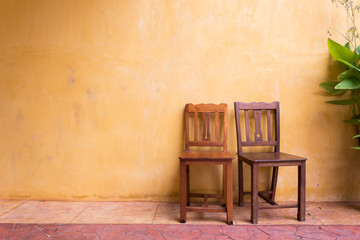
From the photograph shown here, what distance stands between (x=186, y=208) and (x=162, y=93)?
126cm

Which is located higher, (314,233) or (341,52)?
(341,52)

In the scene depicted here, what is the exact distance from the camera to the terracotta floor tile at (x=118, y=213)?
2377 mm

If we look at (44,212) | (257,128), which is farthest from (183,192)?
(44,212)

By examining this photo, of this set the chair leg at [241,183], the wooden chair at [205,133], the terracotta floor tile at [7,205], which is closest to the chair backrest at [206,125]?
the wooden chair at [205,133]

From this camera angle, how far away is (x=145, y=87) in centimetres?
293

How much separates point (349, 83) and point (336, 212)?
1.26 meters

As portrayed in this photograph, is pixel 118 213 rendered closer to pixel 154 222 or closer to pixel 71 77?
pixel 154 222

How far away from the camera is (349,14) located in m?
2.84

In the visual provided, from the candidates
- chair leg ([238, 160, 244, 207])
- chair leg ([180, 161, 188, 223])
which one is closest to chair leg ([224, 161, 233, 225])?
chair leg ([180, 161, 188, 223])

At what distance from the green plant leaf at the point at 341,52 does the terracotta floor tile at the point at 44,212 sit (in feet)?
9.82

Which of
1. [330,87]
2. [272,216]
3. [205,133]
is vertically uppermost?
[330,87]

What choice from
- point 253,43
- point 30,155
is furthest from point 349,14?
point 30,155

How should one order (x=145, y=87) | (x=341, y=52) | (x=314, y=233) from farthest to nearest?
(x=145, y=87)
(x=341, y=52)
(x=314, y=233)

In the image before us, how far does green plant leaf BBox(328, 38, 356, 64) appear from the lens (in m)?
2.55
